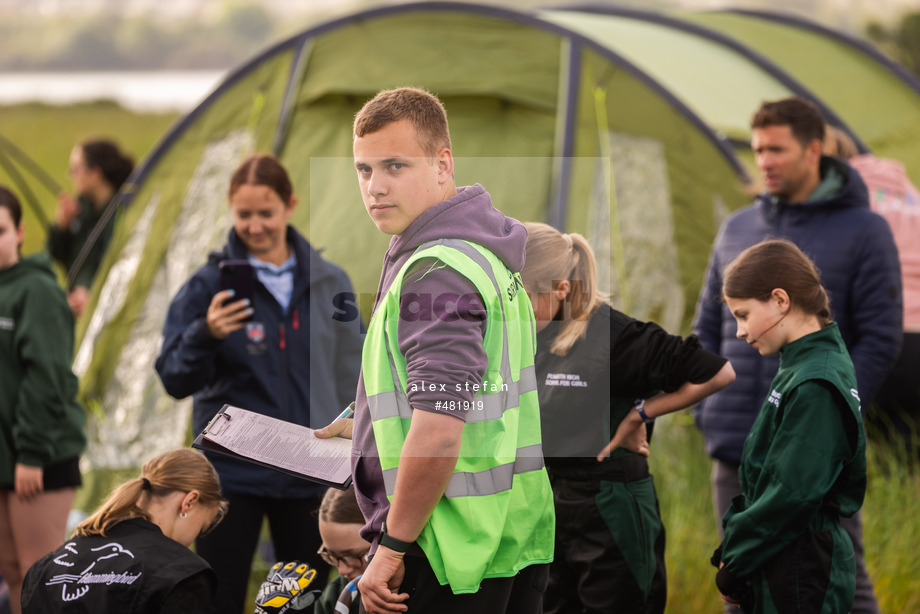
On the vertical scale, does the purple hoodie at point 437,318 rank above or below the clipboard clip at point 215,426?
above

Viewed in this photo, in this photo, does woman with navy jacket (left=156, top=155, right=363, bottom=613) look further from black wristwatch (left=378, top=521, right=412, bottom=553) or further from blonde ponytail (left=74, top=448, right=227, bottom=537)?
black wristwatch (left=378, top=521, right=412, bottom=553)

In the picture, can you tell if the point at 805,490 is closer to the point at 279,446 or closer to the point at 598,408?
the point at 598,408

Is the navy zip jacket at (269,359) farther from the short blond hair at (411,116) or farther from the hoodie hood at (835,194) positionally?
the hoodie hood at (835,194)

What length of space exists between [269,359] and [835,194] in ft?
6.08

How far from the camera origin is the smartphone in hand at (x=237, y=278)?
10.6 ft

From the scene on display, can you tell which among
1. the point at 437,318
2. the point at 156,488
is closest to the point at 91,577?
the point at 156,488

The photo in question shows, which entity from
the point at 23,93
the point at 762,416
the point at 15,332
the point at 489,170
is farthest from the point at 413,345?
the point at 23,93

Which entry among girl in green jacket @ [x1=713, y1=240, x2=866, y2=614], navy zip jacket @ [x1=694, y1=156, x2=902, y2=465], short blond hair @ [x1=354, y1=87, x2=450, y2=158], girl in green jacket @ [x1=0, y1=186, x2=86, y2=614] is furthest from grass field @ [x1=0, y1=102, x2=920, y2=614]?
short blond hair @ [x1=354, y1=87, x2=450, y2=158]

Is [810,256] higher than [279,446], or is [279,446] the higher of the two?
[810,256]

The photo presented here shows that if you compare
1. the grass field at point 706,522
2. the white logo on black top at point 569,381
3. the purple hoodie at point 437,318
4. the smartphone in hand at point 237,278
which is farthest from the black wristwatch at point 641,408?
the grass field at point 706,522

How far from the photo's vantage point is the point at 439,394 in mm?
1884

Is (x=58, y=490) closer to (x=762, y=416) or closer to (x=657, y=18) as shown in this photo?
A: (x=762, y=416)

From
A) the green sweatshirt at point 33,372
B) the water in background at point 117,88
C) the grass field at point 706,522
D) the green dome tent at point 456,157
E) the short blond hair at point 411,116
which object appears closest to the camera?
the short blond hair at point 411,116

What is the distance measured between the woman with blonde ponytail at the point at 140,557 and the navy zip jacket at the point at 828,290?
1.66 m
